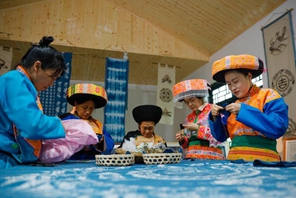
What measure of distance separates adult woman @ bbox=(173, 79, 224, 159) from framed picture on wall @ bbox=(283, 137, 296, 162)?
1.93m

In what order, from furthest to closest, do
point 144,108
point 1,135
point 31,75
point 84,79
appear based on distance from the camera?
point 84,79
point 144,108
point 31,75
point 1,135

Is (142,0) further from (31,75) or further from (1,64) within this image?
(31,75)

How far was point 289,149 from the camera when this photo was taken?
385 cm

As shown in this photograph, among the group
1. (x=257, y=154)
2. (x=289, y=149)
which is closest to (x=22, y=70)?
(x=257, y=154)

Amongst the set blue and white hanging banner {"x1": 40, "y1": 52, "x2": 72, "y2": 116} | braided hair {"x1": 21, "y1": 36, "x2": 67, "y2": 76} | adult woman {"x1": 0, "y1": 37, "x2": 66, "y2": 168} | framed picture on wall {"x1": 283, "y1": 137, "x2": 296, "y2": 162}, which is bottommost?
framed picture on wall {"x1": 283, "y1": 137, "x2": 296, "y2": 162}

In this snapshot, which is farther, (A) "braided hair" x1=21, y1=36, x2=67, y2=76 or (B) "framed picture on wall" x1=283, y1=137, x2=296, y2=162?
(B) "framed picture on wall" x1=283, y1=137, x2=296, y2=162

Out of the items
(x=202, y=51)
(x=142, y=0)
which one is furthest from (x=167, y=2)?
(x=202, y=51)

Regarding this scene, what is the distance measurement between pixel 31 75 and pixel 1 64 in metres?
4.84

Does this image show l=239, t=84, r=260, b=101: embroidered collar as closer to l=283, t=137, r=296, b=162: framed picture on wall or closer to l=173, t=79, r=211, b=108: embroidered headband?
l=173, t=79, r=211, b=108: embroidered headband

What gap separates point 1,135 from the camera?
4.25 ft

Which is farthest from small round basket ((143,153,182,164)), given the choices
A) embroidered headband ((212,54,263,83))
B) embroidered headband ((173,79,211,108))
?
embroidered headband ((173,79,211,108))

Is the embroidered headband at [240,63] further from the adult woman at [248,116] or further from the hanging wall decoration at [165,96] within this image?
the hanging wall decoration at [165,96]

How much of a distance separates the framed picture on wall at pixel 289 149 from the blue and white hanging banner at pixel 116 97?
3.35 meters

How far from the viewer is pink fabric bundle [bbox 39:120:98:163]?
1.52 meters
